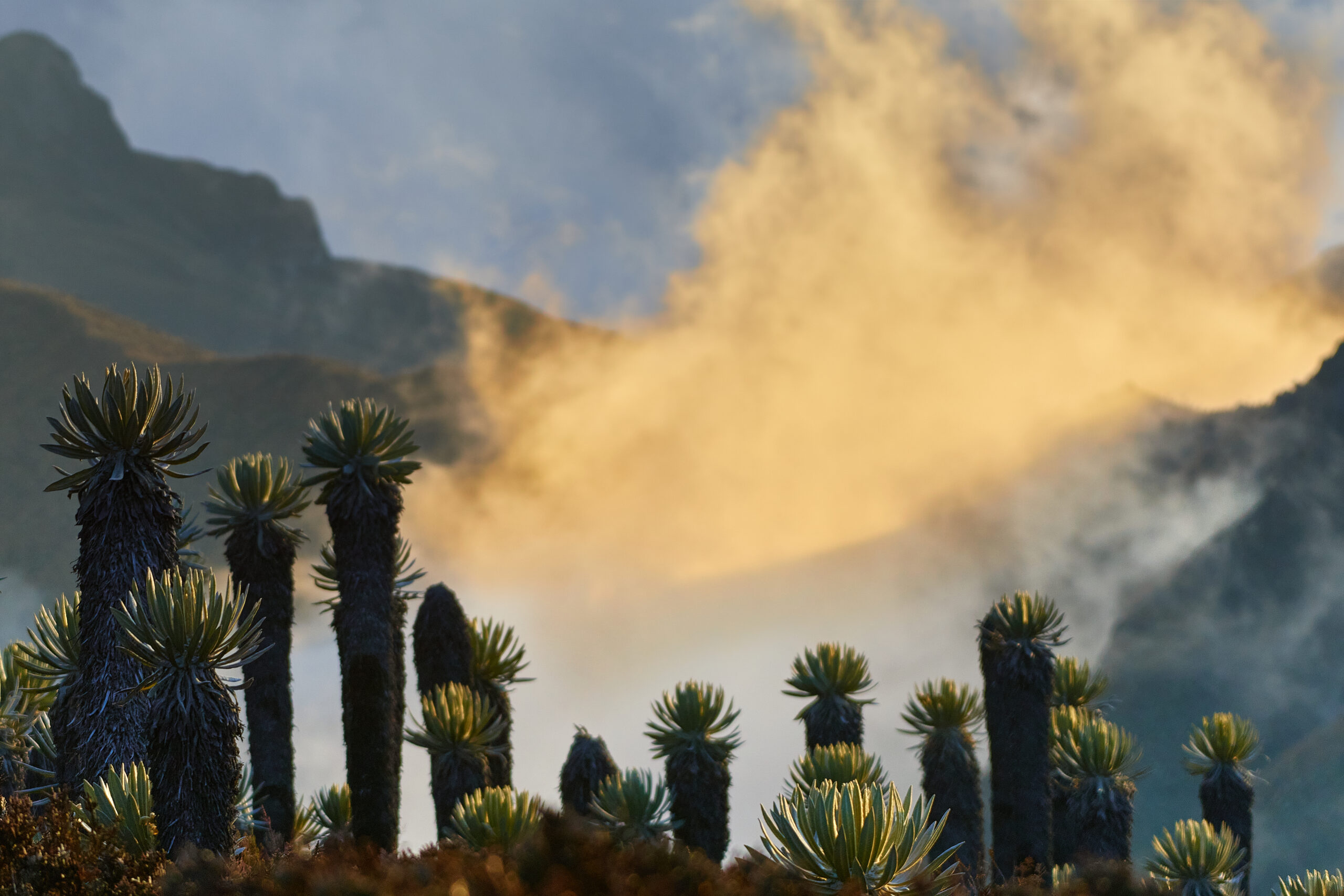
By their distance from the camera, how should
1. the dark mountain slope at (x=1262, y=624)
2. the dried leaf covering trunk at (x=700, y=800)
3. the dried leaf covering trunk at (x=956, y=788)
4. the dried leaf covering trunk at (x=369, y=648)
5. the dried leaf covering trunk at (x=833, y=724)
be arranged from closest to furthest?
the dried leaf covering trunk at (x=369, y=648), the dried leaf covering trunk at (x=700, y=800), the dried leaf covering trunk at (x=956, y=788), the dried leaf covering trunk at (x=833, y=724), the dark mountain slope at (x=1262, y=624)

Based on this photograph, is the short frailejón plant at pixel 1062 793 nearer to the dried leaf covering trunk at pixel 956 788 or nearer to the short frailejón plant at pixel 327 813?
the dried leaf covering trunk at pixel 956 788

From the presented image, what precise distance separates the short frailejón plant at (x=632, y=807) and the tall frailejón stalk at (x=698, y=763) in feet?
2.11

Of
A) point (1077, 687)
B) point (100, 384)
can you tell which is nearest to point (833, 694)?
point (1077, 687)

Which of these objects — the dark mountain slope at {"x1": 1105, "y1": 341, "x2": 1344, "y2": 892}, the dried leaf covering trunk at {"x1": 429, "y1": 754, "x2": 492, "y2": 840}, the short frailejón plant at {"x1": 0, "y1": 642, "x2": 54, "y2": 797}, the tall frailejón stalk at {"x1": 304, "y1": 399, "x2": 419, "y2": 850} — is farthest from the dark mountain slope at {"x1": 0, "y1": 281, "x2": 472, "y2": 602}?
the dried leaf covering trunk at {"x1": 429, "y1": 754, "x2": 492, "y2": 840}

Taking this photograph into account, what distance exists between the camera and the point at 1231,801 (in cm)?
2292

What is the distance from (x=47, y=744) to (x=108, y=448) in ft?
19.8

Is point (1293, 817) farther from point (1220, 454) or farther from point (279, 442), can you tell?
point (279, 442)

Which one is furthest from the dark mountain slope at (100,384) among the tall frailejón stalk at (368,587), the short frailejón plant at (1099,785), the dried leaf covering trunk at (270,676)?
the short frailejón plant at (1099,785)

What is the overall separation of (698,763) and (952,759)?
16.6ft

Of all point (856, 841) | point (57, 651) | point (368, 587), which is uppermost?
point (368, 587)

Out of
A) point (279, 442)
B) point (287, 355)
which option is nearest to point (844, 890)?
point (279, 442)

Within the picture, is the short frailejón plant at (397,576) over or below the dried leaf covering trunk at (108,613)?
over

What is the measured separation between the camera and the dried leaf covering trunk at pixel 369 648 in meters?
17.9

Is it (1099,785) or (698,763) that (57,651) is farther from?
(1099,785)
